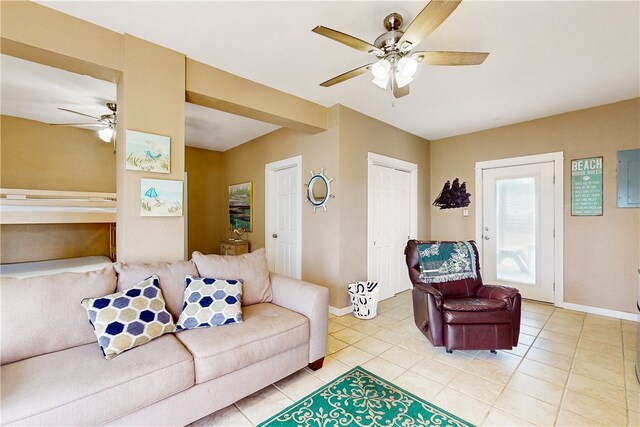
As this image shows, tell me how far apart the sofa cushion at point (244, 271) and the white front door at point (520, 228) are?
3.60 meters

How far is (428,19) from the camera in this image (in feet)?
4.89

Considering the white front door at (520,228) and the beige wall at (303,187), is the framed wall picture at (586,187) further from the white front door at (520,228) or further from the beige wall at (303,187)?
the beige wall at (303,187)

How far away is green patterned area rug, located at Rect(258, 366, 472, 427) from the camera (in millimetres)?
1662

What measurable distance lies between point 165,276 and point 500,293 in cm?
282

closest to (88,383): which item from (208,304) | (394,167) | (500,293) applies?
(208,304)

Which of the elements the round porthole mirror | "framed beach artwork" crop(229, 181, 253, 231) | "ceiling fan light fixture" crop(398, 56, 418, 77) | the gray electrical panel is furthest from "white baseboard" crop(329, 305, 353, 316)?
the gray electrical panel

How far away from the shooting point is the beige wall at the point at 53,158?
3.81 m

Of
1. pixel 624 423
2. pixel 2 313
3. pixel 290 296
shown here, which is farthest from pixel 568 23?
pixel 2 313

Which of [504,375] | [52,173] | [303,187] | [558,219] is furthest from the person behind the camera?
[52,173]

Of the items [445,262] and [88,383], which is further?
[445,262]

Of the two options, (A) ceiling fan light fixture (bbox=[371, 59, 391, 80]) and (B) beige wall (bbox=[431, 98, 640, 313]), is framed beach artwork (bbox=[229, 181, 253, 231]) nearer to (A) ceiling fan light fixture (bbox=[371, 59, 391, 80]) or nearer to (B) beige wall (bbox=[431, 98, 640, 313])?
(A) ceiling fan light fixture (bbox=[371, 59, 391, 80])

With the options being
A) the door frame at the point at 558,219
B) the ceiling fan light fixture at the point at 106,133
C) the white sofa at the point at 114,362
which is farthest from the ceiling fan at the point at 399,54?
the ceiling fan light fixture at the point at 106,133

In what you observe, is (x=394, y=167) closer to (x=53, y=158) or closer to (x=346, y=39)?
(x=346, y=39)

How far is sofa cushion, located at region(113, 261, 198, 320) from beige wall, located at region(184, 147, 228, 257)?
11.7 ft
